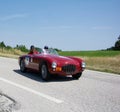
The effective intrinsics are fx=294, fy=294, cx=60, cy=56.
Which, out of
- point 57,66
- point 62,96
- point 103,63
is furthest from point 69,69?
point 103,63

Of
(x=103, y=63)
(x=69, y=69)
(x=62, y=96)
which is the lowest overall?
(x=103, y=63)

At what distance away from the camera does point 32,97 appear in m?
7.90

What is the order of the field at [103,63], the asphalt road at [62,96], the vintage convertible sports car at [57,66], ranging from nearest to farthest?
the asphalt road at [62,96] < the vintage convertible sports car at [57,66] < the field at [103,63]

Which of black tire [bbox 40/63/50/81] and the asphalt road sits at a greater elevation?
black tire [bbox 40/63/50/81]

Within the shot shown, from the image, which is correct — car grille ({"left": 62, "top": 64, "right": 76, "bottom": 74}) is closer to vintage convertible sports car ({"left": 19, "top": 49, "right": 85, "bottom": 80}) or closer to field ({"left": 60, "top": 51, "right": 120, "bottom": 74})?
vintage convertible sports car ({"left": 19, "top": 49, "right": 85, "bottom": 80})

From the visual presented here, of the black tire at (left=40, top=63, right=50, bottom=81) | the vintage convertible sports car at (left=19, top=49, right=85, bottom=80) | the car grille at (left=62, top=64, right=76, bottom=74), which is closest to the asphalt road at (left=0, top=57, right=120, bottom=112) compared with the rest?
the black tire at (left=40, top=63, right=50, bottom=81)

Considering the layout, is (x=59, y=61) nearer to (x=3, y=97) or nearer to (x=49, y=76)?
(x=49, y=76)

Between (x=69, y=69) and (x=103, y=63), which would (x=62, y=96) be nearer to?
(x=69, y=69)

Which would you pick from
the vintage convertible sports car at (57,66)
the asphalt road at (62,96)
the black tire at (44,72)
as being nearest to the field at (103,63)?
the vintage convertible sports car at (57,66)

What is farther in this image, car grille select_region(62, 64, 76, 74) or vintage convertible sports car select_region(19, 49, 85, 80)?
car grille select_region(62, 64, 76, 74)

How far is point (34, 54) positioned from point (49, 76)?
2.28 m

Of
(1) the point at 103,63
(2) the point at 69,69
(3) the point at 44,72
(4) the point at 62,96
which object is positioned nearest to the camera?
(4) the point at 62,96

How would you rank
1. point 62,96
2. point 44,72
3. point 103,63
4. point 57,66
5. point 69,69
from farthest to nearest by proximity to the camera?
1. point 103,63
2. point 44,72
3. point 69,69
4. point 57,66
5. point 62,96

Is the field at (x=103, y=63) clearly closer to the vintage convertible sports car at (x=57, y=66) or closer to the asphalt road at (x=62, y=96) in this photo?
the vintage convertible sports car at (x=57, y=66)
